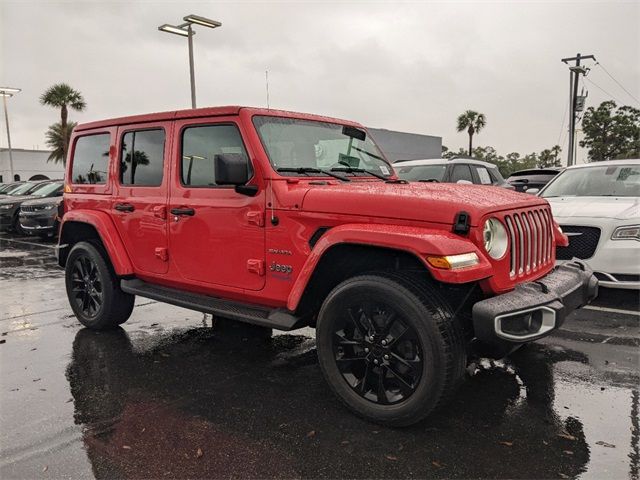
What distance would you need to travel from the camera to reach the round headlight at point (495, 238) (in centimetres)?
298

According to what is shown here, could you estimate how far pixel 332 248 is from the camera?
3.16 meters

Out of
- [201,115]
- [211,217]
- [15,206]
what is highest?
[201,115]

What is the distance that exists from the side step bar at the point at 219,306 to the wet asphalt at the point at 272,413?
1.66ft

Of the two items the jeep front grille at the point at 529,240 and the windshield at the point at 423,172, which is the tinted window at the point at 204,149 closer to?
the jeep front grille at the point at 529,240

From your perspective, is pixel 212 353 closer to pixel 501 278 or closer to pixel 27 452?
pixel 27 452

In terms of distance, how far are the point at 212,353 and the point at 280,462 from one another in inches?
75.0

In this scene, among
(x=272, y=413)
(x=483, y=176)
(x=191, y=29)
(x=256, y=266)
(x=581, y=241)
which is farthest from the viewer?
(x=191, y=29)

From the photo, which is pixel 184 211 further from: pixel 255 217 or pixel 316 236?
pixel 316 236

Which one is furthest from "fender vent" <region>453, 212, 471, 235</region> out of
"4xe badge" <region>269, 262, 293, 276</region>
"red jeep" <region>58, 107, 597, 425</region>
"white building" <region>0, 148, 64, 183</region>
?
"white building" <region>0, 148, 64, 183</region>

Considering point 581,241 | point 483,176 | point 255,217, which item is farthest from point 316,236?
point 483,176

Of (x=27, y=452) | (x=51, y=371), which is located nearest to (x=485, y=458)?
(x=27, y=452)

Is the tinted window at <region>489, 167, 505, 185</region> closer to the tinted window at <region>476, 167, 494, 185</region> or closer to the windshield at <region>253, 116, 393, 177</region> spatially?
the tinted window at <region>476, 167, 494, 185</region>

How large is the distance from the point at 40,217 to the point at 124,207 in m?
10.3

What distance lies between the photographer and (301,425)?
3.11m
